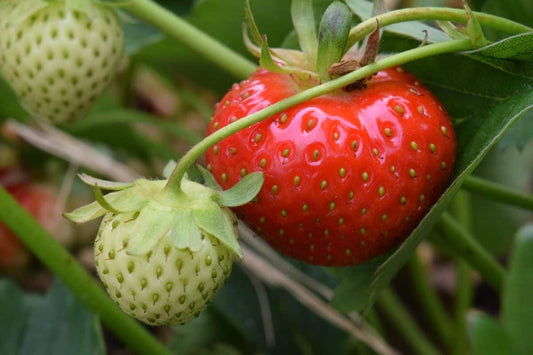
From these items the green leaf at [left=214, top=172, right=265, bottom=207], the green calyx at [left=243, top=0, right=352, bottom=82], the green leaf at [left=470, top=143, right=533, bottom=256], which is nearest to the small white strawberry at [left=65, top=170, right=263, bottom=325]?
the green leaf at [left=214, top=172, right=265, bottom=207]

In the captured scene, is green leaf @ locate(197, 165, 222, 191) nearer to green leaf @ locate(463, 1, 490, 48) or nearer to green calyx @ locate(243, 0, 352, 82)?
green calyx @ locate(243, 0, 352, 82)

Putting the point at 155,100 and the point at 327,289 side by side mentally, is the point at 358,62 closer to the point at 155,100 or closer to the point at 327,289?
the point at 327,289

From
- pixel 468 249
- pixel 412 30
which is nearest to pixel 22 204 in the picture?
pixel 468 249

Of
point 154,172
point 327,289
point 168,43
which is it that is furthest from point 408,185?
point 154,172

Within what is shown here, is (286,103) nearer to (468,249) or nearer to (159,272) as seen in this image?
(159,272)

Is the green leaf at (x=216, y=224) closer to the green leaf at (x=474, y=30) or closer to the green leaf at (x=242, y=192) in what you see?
the green leaf at (x=242, y=192)

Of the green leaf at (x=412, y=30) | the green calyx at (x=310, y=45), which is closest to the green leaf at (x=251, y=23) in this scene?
the green calyx at (x=310, y=45)
